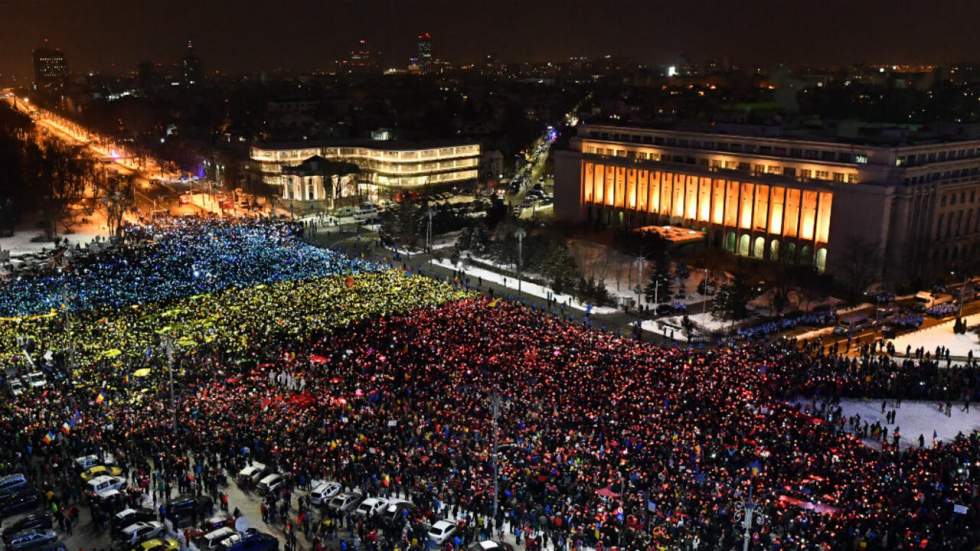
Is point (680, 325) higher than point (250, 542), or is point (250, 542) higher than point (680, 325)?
point (250, 542)

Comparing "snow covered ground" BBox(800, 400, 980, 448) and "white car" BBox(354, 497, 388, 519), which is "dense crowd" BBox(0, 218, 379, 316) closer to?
"white car" BBox(354, 497, 388, 519)

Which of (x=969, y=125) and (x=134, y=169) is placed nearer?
(x=969, y=125)

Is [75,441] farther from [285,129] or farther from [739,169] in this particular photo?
[285,129]

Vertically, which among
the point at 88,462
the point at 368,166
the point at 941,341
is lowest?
the point at 941,341

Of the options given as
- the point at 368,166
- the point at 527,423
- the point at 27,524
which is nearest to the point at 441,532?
the point at 527,423

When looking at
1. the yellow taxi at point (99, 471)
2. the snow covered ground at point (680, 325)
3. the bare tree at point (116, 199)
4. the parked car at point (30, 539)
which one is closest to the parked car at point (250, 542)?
the parked car at point (30, 539)

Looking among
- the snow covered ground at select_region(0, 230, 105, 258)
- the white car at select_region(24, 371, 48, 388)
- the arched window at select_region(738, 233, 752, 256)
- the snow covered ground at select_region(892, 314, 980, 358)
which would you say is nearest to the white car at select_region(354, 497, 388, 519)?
the white car at select_region(24, 371, 48, 388)

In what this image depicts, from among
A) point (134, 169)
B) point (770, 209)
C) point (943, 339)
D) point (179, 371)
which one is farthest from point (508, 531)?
point (134, 169)

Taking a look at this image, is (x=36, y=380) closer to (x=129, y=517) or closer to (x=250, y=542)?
(x=129, y=517)
